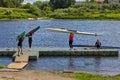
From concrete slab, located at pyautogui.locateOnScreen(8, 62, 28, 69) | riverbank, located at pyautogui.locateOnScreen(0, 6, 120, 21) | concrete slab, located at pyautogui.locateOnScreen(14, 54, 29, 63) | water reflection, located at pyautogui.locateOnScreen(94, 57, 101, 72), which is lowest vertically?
riverbank, located at pyautogui.locateOnScreen(0, 6, 120, 21)

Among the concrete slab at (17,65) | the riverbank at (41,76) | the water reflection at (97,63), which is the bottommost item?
the water reflection at (97,63)

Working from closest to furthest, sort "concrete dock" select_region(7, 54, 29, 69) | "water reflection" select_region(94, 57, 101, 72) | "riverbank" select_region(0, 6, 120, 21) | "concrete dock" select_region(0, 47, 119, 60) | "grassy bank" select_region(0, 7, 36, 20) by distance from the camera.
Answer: "concrete dock" select_region(7, 54, 29, 69) → "water reflection" select_region(94, 57, 101, 72) → "concrete dock" select_region(0, 47, 119, 60) → "riverbank" select_region(0, 6, 120, 21) → "grassy bank" select_region(0, 7, 36, 20)

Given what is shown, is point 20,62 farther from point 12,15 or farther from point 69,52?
point 12,15

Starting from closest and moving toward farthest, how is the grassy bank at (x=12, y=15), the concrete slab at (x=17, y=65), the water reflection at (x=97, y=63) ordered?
the concrete slab at (x=17, y=65)
the water reflection at (x=97, y=63)
the grassy bank at (x=12, y=15)

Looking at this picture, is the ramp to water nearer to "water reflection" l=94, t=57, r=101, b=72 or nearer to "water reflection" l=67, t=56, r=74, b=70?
"water reflection" l=67, t=56, r=74, b=70

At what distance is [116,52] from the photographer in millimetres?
52000

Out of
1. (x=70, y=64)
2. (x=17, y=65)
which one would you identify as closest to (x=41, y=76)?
(x=17, y=65)

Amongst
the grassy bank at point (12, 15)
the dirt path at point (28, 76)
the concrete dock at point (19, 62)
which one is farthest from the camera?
the grassy bank at point (12, 15)

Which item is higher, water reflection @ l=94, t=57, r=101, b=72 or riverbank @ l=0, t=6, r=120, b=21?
water reflection @ l=94, t=57, r=101, b=72

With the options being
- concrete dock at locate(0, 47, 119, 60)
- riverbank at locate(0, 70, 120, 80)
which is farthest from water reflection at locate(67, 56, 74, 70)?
riverbank at locate(0, 70, 120, 80)

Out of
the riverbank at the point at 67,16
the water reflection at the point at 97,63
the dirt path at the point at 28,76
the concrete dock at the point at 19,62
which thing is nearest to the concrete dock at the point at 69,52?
the water reflection at the point at 97,63

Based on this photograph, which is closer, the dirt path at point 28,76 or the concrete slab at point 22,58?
the dirt path at point 28,76

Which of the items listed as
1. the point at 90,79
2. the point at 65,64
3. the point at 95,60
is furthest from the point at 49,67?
the point at 90,79

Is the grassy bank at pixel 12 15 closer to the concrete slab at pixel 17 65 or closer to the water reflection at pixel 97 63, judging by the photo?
the water reflection at pixel 97 63
